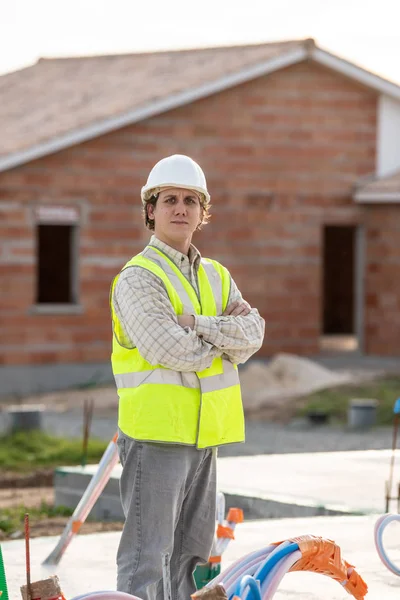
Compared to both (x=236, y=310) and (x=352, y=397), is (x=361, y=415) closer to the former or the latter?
(x=352, y=397)

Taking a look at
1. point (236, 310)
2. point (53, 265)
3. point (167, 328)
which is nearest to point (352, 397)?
point (53, 265)

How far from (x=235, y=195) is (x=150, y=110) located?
2124mm

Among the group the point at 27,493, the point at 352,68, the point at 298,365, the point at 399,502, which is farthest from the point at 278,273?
the point at 399,502

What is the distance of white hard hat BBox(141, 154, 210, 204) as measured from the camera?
5609mm

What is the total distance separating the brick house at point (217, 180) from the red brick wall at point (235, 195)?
0.02m

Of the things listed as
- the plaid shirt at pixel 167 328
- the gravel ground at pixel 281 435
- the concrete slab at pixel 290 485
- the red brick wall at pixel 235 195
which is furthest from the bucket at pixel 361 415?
the plaid shirt at pixel 167 328

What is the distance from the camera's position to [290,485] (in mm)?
10469

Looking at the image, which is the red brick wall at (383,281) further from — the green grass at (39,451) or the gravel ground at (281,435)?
the green grass at (39,451)

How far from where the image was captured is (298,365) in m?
22.0

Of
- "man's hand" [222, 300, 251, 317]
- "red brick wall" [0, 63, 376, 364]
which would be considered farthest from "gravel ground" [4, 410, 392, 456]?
"man's hand" [222, 300, 251, 317]

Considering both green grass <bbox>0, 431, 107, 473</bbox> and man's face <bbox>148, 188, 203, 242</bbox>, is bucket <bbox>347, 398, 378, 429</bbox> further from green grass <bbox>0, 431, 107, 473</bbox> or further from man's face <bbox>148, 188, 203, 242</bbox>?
man's face <bbox>148, 188, 203, 242</bbox>

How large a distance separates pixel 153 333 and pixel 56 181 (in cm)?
1572

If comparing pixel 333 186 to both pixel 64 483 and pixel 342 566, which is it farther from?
pixel 342 566

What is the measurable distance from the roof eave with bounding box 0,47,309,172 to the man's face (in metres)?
14.6
